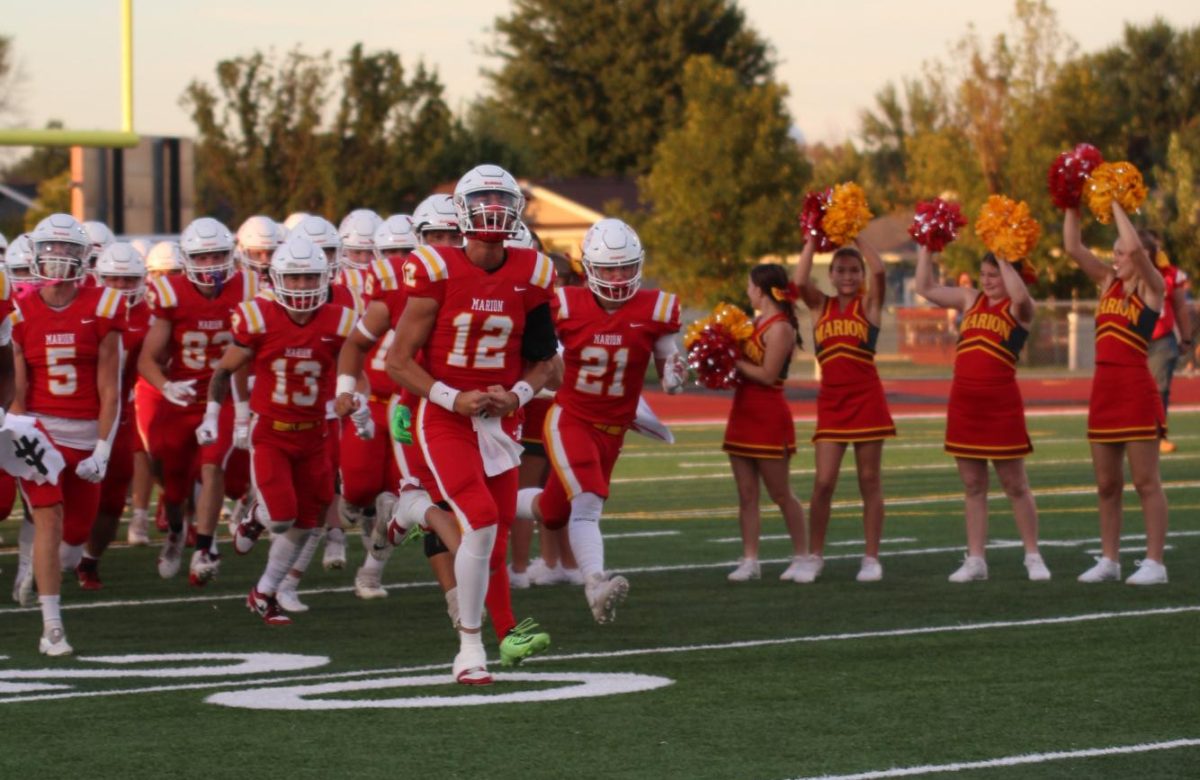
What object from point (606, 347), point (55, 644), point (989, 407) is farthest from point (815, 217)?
point (55, 644)

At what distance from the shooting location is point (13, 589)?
33.3 feet

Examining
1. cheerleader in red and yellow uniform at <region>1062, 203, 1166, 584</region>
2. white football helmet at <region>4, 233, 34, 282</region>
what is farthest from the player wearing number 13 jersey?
white football helmet at <region>4, 233, 34, 282</region>

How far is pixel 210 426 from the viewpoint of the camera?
999cm

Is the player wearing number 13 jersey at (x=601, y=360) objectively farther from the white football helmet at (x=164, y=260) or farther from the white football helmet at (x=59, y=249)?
the white football helmet at (x=164, y=260)

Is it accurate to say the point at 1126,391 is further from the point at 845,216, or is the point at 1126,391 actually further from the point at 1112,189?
the point at 845,216

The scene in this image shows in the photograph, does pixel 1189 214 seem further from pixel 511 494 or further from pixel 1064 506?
pixel 511 494

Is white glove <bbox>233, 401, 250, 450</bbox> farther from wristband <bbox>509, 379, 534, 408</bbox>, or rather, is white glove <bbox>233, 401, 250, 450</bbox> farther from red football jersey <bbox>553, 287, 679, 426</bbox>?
wristband <bbox>509, 379, 534, 408</bbox>

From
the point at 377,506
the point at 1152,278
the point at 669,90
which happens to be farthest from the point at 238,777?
the point at 669,90

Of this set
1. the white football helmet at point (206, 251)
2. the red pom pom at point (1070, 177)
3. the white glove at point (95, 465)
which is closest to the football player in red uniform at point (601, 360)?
the white glove at point (95, 465)

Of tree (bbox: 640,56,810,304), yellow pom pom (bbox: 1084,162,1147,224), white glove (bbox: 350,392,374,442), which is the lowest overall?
white glove (bbox: 350,392,374,442)

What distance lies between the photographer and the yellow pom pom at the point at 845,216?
33.6 feet

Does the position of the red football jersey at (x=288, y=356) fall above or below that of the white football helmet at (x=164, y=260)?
below

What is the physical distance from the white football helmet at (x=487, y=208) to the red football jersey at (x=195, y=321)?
3.78 m

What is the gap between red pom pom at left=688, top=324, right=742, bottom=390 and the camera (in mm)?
10164
